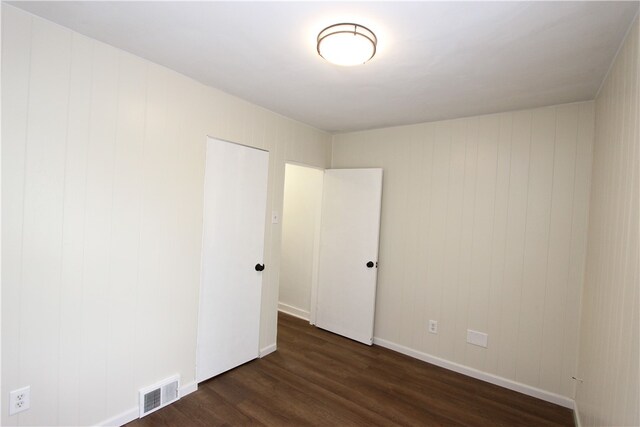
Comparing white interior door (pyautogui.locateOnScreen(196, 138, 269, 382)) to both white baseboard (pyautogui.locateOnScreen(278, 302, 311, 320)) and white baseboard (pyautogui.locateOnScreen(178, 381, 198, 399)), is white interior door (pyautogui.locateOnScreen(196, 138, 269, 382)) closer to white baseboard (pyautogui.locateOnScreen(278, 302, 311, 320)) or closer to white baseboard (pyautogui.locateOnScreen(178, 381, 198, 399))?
white baseboard (pyautogui.locateOnScreen(178, 381, 198, 399))

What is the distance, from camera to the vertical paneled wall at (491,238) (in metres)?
2.48

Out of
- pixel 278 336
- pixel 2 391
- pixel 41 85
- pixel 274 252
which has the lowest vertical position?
pixel 278 336

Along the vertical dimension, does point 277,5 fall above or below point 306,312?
above

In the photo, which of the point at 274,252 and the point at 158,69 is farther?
the point at 274,252

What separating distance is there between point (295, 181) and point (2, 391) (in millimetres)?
3310

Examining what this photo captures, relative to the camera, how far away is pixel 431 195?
3.15m

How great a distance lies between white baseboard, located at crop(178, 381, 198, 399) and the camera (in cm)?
237

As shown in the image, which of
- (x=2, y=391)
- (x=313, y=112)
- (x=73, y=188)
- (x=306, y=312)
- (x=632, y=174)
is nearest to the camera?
(x=632, y=174)

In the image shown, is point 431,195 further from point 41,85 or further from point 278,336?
point 41,85

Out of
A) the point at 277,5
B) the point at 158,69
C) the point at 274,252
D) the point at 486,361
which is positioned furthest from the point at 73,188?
the point at 486,361

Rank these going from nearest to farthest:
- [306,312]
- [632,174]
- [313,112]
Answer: [632,174], [313,112], [306,312]

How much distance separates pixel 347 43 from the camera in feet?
5.19

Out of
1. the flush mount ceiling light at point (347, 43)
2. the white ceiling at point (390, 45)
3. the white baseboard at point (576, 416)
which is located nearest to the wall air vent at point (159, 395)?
the white ceiling at point (390, 45)

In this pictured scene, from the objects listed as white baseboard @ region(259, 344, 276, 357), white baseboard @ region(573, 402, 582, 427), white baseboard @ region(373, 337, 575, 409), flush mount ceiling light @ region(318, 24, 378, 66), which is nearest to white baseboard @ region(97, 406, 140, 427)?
white baseboard @ region(259, 344, 276, 357)
